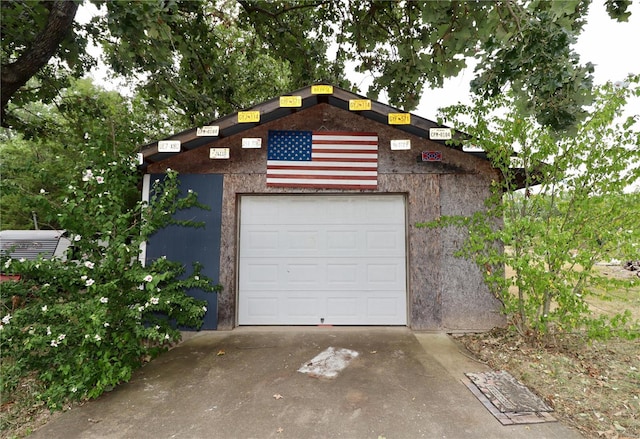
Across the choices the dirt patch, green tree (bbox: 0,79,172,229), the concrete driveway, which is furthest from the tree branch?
the dirt patch

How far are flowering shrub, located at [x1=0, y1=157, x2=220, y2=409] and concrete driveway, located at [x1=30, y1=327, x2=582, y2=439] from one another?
0.41 metres

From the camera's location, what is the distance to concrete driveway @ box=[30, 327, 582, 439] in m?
2.73

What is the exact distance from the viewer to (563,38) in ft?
10.4

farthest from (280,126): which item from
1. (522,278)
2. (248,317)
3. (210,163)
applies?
(522,278)

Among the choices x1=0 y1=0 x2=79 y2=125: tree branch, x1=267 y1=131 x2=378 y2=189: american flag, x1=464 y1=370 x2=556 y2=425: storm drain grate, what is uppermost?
Result: x1=0 y1=0 x2=79 y2=125: tree branch

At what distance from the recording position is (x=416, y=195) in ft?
17.4

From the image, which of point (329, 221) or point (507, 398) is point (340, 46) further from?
point (507, 398)

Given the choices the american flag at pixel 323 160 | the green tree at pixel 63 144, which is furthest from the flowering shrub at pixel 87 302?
the american flag at pixel 323 160

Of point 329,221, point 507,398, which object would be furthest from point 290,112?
point 507,398

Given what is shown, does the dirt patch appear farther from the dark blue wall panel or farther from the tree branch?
the tree branch

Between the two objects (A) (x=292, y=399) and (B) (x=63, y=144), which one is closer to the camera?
(A) (x=292, y=399)

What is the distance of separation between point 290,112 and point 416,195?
2718 millimetres

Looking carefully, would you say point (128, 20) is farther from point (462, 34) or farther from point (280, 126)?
point (462, 34)

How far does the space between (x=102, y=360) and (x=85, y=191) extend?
2.06 meters
